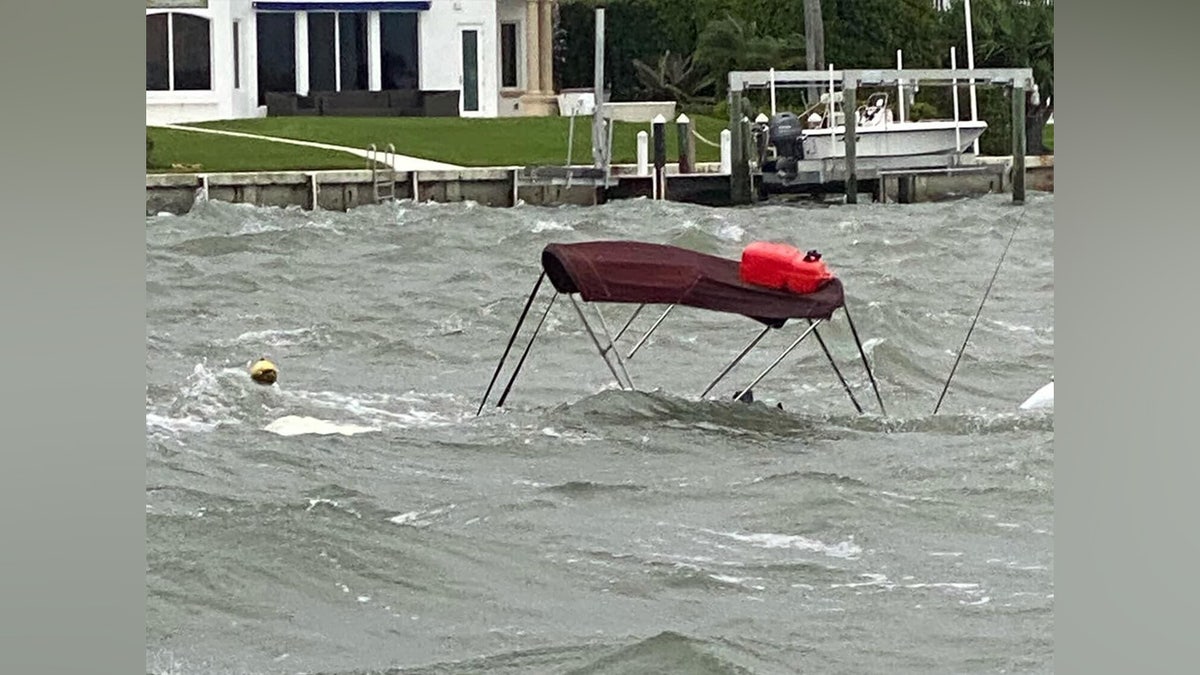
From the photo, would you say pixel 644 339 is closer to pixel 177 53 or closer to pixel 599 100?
pixel 599 100

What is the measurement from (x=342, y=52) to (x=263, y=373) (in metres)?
0.77

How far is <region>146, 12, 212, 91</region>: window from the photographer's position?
185 inches

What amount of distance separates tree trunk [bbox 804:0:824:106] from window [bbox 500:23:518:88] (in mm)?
684

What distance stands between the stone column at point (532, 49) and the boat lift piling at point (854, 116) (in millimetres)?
455

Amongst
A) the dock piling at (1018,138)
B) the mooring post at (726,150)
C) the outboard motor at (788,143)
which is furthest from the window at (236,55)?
the dock piling at (1018,138)

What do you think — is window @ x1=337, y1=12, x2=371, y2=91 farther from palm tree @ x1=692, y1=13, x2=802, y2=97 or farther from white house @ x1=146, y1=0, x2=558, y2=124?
palm tree @ x1=692, y1=13, x2=802, y2=97

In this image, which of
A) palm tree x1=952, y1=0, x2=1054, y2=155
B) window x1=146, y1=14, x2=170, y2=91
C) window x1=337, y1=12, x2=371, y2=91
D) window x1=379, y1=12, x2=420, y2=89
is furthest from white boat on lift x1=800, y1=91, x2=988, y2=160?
window x1=146, y1=14, x2=170, y2=91

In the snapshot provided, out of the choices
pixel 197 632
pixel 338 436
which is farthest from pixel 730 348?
pixel 197 632

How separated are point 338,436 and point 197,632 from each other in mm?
556

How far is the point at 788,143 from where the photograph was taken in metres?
4.90

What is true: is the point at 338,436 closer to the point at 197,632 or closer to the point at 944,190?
the point at 197,632

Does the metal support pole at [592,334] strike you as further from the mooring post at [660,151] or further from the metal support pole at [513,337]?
the mooring post at [660,151]

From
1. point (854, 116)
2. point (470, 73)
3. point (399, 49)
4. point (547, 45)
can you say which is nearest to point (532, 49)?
point (547, 45)
